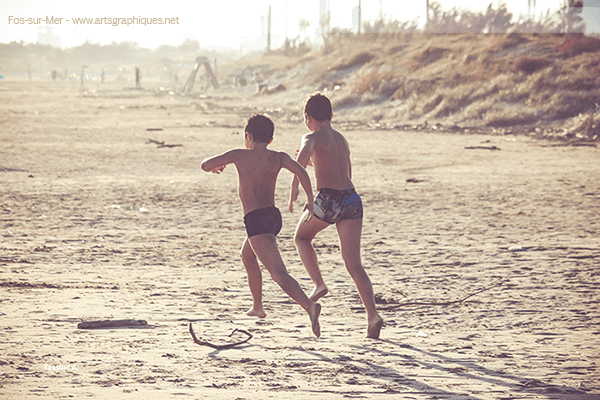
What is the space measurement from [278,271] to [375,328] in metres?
0.69

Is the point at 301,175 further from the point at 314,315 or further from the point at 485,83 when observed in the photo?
the point at 485,83

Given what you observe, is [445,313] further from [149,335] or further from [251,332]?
[149,335]

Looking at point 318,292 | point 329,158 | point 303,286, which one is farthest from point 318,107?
point 303,286

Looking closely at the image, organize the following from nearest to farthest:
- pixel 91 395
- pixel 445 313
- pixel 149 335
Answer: pixel 91 395, pixel 149 335, pixel 445 313

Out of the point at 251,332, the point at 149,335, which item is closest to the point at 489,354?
the point at 251,332

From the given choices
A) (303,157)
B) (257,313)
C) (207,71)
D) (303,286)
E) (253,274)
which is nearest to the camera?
(303,157)

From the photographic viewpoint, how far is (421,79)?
29891mm

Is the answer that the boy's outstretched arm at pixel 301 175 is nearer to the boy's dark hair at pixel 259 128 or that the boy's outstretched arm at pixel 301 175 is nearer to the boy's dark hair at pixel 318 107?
the boy's dark hair at pixel 259 128

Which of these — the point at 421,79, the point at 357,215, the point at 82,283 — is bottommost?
the point at 82,283

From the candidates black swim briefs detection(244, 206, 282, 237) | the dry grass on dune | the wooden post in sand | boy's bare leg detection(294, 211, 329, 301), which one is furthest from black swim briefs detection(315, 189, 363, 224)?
the wooden post in sand

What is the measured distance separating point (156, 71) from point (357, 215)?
448 feet

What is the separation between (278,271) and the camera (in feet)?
14.4

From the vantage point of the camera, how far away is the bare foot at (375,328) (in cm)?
442

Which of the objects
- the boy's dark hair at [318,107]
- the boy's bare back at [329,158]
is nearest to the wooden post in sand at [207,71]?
the boy's dark hair at [318,107]
